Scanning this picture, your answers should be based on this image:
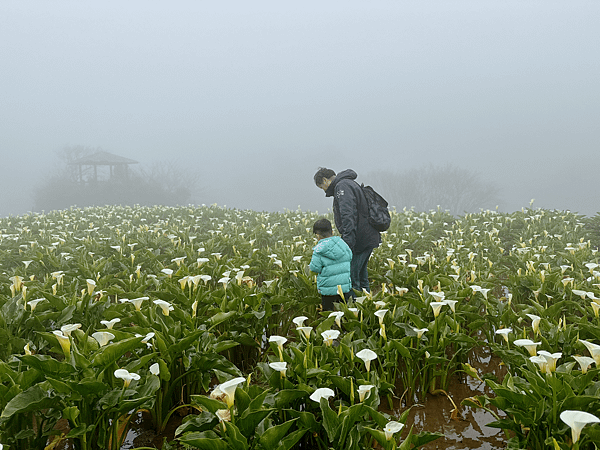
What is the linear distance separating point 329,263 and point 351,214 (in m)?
0.87

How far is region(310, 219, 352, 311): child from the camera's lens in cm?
470

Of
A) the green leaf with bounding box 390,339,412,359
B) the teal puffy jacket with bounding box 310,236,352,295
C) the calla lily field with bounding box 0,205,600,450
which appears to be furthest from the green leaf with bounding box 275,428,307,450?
the teal puffy jacket with bounding box 310,236,352,295

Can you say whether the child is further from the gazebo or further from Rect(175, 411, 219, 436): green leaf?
the gazebo

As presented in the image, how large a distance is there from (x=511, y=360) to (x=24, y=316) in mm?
4201

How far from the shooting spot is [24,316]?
3.65 metres

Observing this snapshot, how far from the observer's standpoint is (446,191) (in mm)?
45312

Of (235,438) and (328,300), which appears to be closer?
(235,438)

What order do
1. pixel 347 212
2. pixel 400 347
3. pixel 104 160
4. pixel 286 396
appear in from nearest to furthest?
1. pixel 286 396
2. pixel 400 347
3. pixel 347 212
4. pixel 104 160

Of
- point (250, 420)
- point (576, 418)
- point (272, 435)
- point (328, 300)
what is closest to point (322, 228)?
point (328, 300)

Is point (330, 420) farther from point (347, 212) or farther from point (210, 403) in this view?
point (347, 212)

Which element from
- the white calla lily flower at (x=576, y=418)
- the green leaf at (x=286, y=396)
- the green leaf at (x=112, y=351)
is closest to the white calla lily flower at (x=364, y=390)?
the green leaf at (x=286, y=396)

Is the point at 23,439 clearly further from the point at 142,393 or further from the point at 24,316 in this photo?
the point at 24,316

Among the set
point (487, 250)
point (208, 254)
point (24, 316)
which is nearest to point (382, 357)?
point (24, 316)

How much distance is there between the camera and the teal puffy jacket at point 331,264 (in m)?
4.69
